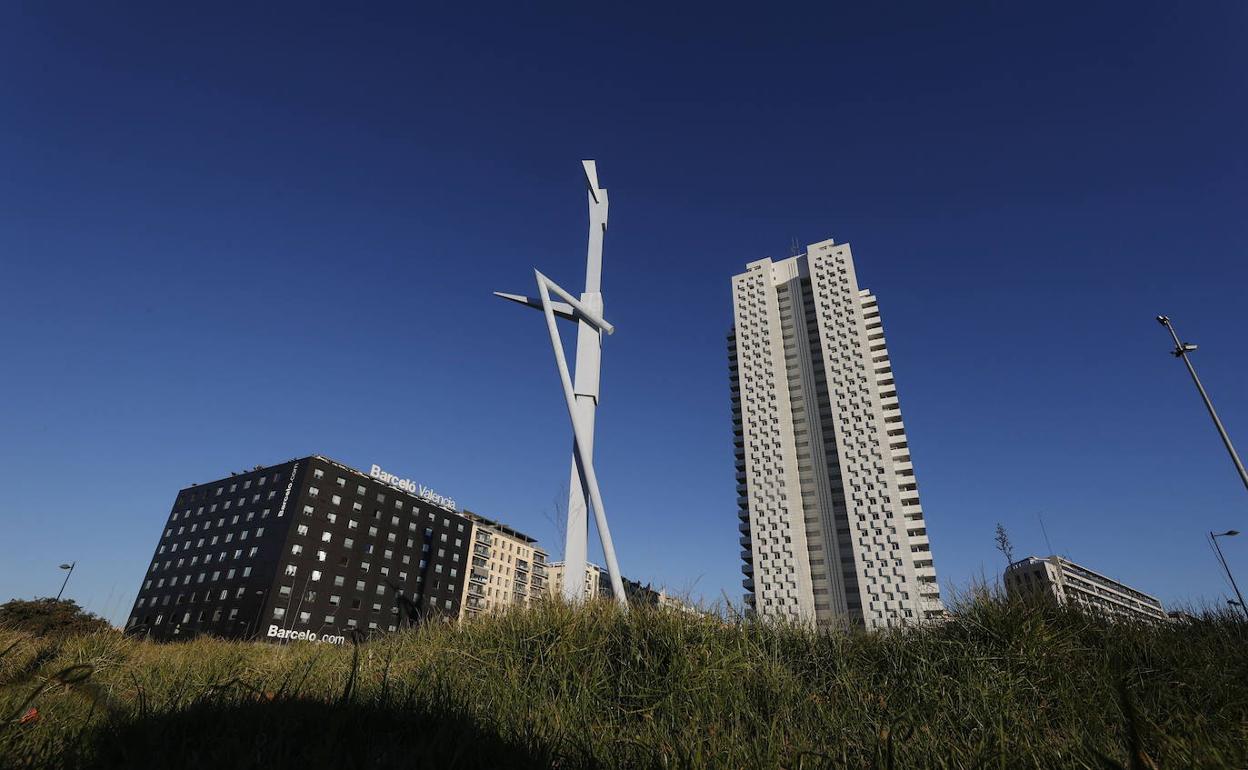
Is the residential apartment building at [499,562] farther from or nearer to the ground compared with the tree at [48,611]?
farther from the ground

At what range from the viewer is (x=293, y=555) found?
219 ft

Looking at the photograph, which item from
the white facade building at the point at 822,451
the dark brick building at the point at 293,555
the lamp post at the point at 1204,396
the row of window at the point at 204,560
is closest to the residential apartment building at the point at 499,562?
the dark brick building at the point at 293,555

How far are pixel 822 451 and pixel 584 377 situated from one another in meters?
67.0

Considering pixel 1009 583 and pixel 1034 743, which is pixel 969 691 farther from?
pixel 1009 583

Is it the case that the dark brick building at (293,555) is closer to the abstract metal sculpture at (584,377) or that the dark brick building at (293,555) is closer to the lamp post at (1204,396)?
the abstract metal sculpture at (584,377)

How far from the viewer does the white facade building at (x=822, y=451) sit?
225 ft

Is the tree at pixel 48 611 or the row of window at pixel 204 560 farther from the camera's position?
the row of window at pixel 204 560

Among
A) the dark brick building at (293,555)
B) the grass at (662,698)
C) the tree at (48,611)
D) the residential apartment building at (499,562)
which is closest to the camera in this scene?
Answer: the grass at (662,698)

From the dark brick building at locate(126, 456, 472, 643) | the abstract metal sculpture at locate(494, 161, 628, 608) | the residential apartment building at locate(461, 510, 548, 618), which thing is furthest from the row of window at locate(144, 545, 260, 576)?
the abstract metal sculpture at locate(494, 161, 628, 608)

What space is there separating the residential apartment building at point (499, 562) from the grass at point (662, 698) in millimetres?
86478

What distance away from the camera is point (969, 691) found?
Result: 4.93 meters

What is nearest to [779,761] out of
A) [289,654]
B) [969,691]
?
[969,691]

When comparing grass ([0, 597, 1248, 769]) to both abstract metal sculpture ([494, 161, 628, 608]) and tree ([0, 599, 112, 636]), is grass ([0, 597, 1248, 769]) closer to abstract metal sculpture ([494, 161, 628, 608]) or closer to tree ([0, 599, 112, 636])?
abstract metal sculpture ([494, 161, 628, 608])

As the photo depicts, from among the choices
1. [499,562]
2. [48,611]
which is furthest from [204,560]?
[48,611]
